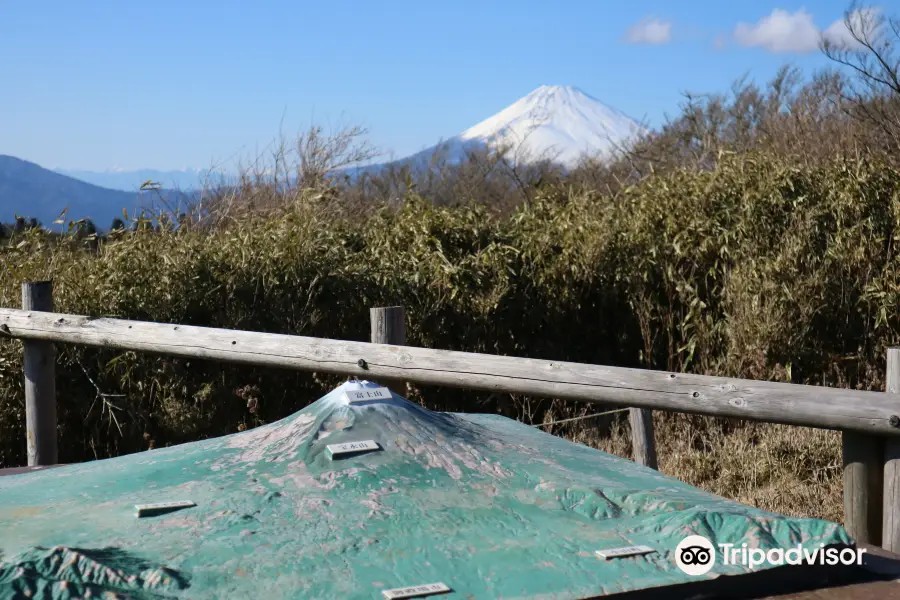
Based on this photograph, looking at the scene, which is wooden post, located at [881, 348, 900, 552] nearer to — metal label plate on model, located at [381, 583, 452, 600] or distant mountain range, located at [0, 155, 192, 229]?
metal label plate on model, located at [381, 583, 452, 600]

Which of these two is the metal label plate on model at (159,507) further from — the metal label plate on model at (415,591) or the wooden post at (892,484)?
the wooden post at (892,484)

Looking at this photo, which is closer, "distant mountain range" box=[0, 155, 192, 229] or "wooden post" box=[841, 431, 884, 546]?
"wooden post" box=[841, 431, 884, 546]

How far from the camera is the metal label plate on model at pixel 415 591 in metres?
2.19

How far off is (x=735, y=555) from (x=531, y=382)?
1788 millimetres

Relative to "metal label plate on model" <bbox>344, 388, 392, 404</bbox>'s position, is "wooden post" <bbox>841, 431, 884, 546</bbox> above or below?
below

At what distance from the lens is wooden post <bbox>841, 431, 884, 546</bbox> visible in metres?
3.46

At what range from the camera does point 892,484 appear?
3.38 m

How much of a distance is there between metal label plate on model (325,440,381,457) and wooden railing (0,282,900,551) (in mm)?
1347

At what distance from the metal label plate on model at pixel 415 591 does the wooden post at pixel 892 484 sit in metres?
1.90

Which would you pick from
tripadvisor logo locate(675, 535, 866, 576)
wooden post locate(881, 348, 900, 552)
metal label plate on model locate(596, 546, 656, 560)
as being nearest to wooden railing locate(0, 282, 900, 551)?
wooden post locate(881, 348, 900, 552)

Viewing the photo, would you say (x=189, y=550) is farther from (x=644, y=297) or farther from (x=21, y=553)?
(x=644, y=297)

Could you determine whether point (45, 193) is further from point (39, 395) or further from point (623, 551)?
point (623, 551)

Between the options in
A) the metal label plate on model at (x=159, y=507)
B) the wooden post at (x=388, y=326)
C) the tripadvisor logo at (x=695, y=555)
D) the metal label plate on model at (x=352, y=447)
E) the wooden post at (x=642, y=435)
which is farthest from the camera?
the wooden post at (x=642, y=435)

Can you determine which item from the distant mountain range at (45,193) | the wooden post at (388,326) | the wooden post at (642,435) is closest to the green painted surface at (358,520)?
the wooden post at (388,326)
